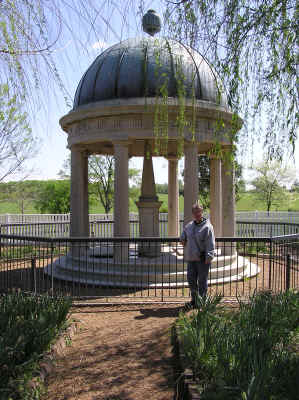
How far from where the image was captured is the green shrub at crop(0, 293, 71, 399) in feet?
12.4

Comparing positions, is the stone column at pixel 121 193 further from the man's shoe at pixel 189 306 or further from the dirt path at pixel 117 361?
the man's shoe at pixel 189 306

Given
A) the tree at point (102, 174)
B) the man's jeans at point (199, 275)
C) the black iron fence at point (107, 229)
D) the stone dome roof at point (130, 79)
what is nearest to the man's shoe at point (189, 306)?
the man's jeans at point (199, 275)

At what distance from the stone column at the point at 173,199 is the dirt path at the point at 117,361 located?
313 inches

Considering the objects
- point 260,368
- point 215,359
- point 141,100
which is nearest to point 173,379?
point 215,359

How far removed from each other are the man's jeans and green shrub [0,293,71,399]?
250cm

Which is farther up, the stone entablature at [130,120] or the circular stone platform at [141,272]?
the stone entablature at [130,120]

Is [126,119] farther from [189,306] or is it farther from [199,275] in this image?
[189,306]

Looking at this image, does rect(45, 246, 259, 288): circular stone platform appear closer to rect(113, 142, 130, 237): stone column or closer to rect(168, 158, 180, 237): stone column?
rect(113, 142, 130, 237): stone column

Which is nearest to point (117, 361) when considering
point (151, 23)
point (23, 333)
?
point (23, 333)

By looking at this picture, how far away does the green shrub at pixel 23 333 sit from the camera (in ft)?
12.4

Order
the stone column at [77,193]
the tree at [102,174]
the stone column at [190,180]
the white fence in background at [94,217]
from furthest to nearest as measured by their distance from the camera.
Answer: the tree at [102,174], the white fence in background at [94,217], the stone column at [77,193], the stone column at [190,180]

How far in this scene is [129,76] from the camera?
34.7 ft

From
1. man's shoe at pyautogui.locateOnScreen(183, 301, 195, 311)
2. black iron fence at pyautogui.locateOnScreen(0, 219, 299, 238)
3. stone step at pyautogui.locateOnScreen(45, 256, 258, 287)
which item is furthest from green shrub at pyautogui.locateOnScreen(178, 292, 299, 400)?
black iron fence at pyautogui.locateOnScreen(0, 219, 299, 238)

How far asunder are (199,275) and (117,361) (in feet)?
9.05
